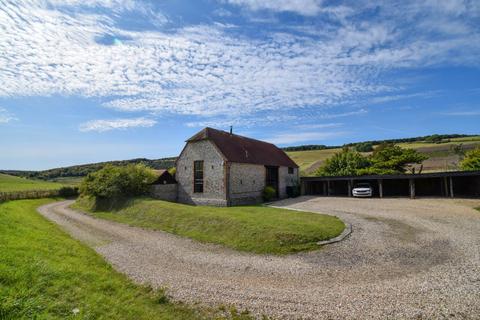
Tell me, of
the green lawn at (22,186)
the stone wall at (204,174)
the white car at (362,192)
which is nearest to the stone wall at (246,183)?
the stone wall at (204,174)

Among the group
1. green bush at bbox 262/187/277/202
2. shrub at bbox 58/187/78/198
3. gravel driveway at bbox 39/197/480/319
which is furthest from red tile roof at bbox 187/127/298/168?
shrub at bbox 58/187/78/198

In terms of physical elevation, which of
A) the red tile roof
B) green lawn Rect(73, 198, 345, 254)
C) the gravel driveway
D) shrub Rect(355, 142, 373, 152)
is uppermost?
shrub Rect(355, 142, 373, 152)

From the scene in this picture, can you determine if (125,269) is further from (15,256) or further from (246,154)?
(246,154)

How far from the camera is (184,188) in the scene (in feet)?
83.1

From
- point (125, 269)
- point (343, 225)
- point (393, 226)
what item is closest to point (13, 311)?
point (125, 269)

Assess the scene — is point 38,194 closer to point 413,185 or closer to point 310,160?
point 413,185

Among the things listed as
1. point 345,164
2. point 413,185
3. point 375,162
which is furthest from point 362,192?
point 375,162

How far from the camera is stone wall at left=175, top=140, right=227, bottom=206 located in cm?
2253

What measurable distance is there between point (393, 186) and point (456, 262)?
24355 mm

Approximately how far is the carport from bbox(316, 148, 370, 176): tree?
3645 mm

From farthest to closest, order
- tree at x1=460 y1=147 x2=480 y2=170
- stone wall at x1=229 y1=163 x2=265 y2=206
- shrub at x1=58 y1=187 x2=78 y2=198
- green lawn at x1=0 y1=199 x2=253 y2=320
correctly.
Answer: shrub at x1=58 y1=187 x2=78 y2=198 → tree at x1=460 y1=147 x2=480 y2=170 → stone wall at x1=229 y1=163 x2=265 y2=206 → green lawn at x1=0 y1=199 x2=253 y2=320

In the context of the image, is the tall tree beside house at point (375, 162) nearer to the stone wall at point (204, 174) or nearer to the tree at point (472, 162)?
the tree at point (472, 162)

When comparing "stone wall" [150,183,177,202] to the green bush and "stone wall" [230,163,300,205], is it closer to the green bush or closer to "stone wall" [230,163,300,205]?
"stone wall" [230,163,300,205]

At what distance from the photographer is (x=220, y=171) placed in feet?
74.1
